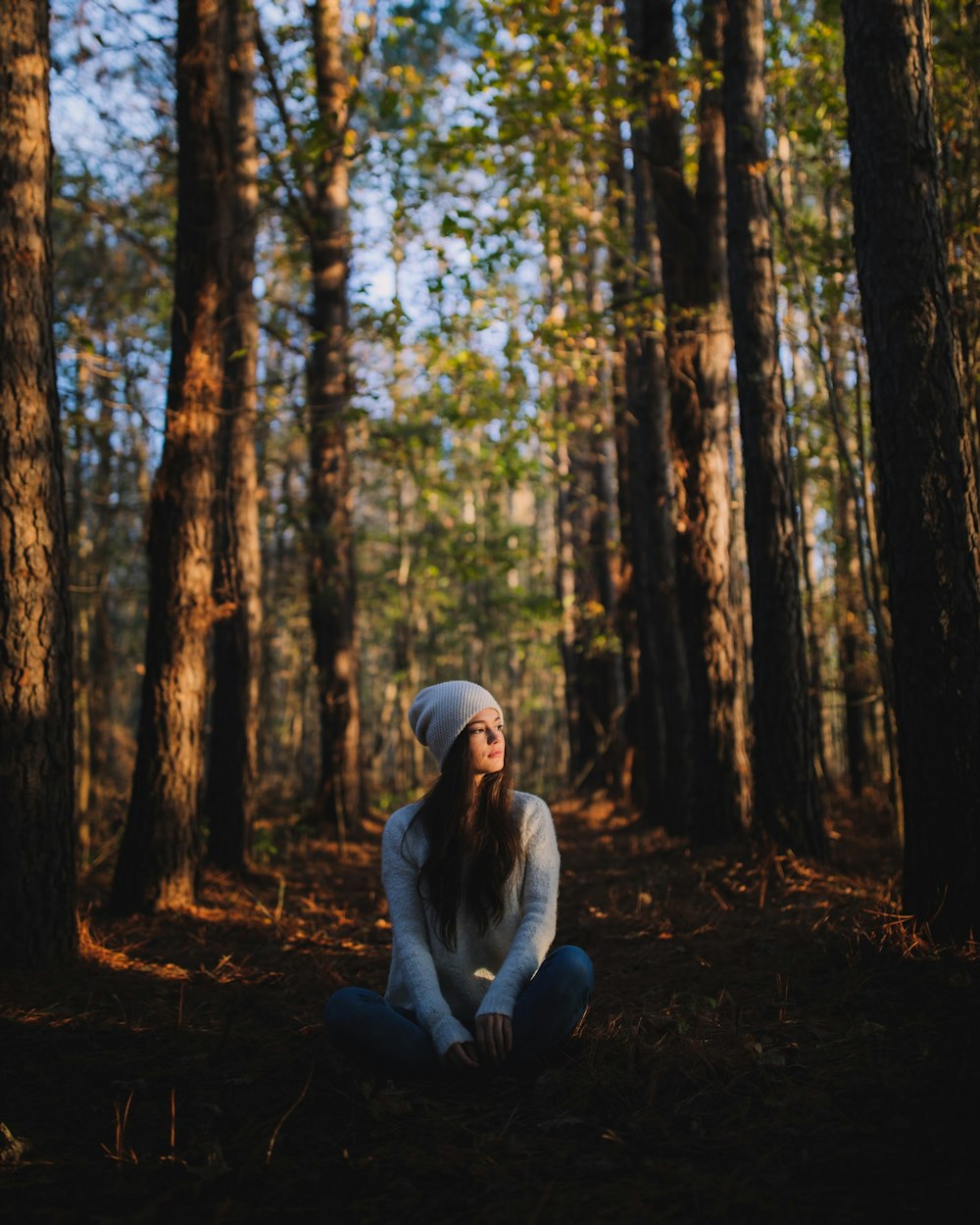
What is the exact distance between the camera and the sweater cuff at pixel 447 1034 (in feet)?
10.4

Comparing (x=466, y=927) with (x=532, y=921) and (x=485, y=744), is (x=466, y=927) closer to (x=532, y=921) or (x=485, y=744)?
(x=532, y=921)

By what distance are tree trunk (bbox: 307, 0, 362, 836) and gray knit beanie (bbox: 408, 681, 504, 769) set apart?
8.45 m

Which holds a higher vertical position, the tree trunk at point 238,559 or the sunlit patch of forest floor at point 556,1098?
the tree trunk at point 238,559

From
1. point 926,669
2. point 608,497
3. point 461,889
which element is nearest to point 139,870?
point 461,889

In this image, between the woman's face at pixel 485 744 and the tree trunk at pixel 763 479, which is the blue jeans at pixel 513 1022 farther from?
the tree trunk at pixel 763 479

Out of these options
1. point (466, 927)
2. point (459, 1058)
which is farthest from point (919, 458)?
point (459, 1058)

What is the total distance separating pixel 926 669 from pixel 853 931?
140 cm

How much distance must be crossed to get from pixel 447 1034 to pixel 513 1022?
0.79 ft

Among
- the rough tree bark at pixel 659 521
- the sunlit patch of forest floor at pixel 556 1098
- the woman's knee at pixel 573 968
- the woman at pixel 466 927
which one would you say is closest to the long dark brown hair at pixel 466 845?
the woman at pixel 466 927

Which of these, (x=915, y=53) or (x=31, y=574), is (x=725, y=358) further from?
(x=31, y=574)

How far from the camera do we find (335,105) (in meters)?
12.0

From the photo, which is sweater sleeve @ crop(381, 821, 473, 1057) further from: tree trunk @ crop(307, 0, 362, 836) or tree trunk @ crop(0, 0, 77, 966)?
tree trunk @ crop(307, 0, 362, 836)

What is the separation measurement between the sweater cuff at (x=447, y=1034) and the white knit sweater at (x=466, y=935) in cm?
1

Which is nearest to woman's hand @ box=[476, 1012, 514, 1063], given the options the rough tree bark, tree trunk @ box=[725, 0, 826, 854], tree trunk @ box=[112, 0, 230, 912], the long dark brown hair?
the long dark brown hair
